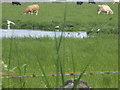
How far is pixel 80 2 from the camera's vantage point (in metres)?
40.0

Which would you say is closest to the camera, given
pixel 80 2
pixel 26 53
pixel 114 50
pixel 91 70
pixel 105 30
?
pixel 91 70

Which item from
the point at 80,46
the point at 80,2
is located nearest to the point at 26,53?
the point at 80,46

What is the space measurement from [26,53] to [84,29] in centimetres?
1261

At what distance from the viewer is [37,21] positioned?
2397cm

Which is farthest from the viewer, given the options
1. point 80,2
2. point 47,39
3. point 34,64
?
point 80,2

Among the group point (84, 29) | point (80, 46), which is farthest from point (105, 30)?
point (80, 46)

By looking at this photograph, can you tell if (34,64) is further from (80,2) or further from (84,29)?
(80,2)

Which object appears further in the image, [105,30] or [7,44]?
[105,30]

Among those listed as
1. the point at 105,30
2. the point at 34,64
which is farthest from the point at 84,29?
the point at 34,64

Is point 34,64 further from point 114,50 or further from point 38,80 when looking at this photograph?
point 114,50

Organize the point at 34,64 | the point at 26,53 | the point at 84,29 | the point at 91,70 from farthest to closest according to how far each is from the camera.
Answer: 1. the point at 84,29
2. the point at 26,53
3. the point at 34,64
4. the point at 91,70

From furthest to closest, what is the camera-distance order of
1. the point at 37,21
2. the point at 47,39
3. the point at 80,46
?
Result: the point at 37,21, the point at 47,39, the point at 80,46

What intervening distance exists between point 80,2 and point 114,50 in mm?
30571

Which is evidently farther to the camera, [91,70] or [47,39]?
[47,39]
